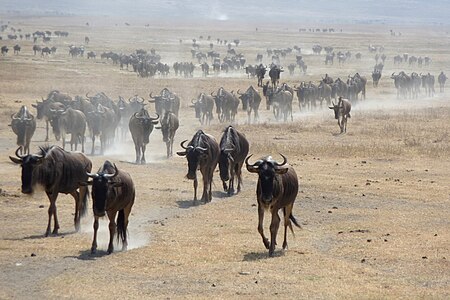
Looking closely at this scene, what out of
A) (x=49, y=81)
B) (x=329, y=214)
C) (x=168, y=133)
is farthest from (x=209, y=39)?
(x=329, y=214)

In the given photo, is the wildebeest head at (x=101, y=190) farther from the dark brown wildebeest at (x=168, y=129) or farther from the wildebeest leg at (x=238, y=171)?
the dark brown wildebeest at (x=168, y=129)

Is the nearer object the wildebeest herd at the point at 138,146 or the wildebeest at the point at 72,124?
the wildebeest herd at the point at 138,146

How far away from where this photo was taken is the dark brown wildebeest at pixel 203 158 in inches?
781

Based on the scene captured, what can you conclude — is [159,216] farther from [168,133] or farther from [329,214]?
[168,133]

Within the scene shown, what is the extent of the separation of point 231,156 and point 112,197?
7.11 metres

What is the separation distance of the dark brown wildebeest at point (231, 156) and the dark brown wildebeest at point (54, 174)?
4574mm

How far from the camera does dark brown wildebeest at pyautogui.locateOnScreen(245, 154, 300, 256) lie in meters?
14.0

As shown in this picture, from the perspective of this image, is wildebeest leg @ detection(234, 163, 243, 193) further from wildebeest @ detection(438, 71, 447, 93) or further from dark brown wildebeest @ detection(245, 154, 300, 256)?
wildebeest @ detection(438, 71, 447, 93)

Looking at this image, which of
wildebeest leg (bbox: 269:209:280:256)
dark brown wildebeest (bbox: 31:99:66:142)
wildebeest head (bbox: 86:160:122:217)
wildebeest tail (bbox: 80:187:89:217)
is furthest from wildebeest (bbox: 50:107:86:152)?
wildebeest leg (bbox: 269:209:280:256)

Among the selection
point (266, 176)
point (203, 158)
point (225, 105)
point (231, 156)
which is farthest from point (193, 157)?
point (225, 105)

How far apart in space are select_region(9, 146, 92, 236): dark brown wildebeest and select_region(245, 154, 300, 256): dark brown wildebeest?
3.38m

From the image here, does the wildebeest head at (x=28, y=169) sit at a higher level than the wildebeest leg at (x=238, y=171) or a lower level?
higher

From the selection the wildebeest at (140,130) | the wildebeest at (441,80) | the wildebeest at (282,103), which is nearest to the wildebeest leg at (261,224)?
the wildebeest at (140,130)

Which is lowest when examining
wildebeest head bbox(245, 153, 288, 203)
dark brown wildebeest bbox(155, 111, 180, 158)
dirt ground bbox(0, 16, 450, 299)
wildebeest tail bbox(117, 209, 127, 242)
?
dirt ground bbox(0, 16, 450, 299)
